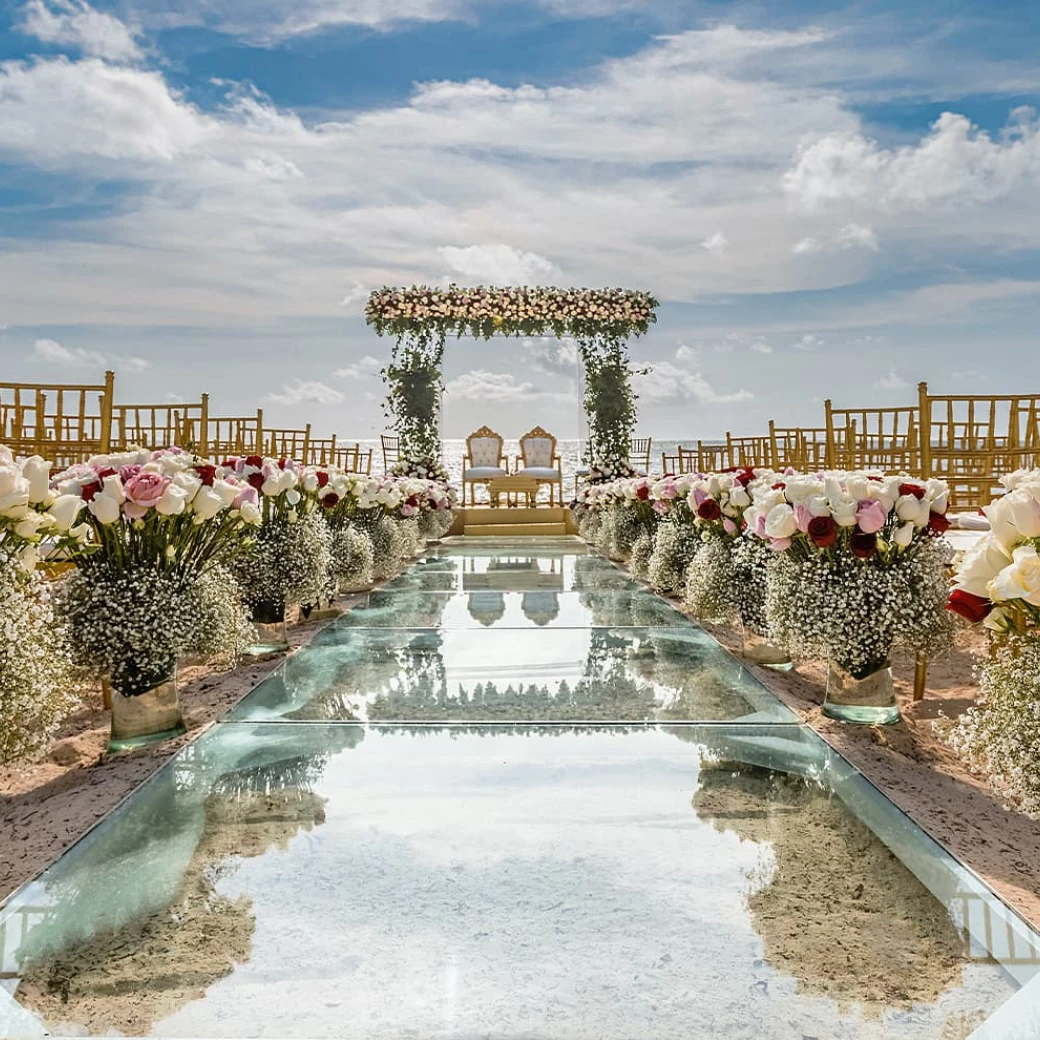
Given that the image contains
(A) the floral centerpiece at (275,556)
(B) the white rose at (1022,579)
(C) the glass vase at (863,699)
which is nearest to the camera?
(B) the white rose at (1022,579)

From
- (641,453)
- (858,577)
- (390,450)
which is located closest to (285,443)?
(390,450)

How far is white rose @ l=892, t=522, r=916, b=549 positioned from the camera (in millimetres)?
2641

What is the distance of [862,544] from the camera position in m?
2.59

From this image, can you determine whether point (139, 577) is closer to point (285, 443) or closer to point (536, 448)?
point (285, 443)

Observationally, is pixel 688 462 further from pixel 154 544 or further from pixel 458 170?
pixel 154 544

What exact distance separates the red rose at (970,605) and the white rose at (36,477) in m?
1.93

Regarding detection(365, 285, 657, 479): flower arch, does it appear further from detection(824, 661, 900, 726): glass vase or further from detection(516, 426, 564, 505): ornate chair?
detection(824, 661, 900, 726): glass vase

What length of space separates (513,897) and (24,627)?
119cm

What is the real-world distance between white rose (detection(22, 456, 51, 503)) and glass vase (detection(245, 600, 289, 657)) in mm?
1846

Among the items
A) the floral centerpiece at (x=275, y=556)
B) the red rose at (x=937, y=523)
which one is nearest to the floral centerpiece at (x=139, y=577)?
the floral centerpiece at (x=275, y=556)

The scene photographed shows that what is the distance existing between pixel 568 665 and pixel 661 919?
6.82ft

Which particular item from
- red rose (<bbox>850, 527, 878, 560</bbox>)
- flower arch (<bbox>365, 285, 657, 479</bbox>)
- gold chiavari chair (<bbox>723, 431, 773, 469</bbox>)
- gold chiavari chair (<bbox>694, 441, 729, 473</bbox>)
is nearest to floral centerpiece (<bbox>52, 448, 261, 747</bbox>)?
Result: red rose (<bbox>850, 527, 878, 560</bbox>)

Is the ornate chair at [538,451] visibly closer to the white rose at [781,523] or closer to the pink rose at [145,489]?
the white rose at [781,523]

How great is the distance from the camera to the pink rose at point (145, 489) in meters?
2.45
